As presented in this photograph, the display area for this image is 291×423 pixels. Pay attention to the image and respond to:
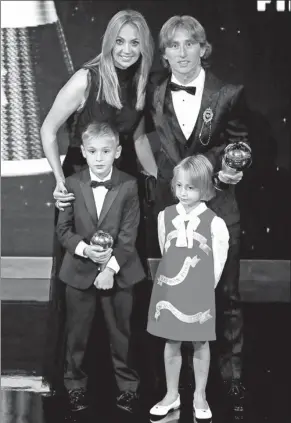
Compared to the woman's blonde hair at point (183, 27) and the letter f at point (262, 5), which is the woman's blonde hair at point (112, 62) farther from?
the letter f at point (262, 5)

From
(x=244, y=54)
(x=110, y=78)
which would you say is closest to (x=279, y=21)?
(x=244, y=54)

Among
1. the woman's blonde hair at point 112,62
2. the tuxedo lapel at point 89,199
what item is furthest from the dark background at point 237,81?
the tuxedo lapel at point 89,199

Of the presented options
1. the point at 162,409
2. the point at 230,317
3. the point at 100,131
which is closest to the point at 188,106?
the point at 100,131

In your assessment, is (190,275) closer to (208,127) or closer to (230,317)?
(230,317)

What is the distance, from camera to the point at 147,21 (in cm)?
286

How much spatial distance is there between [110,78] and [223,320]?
3.55 ft

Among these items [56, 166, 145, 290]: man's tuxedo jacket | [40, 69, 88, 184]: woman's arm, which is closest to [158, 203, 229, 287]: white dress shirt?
[56, 166, 145, 290]: man's tuxedo jacket

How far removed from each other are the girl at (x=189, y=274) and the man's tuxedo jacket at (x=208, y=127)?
0.23 feet

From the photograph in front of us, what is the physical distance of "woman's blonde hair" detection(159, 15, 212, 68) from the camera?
107 inches

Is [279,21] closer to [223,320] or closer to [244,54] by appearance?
[244,54]

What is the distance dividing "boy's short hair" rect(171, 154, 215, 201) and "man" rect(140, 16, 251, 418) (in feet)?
0.17

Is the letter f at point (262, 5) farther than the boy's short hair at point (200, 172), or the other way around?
the letter f at point (262, 5)

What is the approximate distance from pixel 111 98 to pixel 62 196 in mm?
436

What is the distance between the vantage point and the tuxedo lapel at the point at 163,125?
9.11 feet
